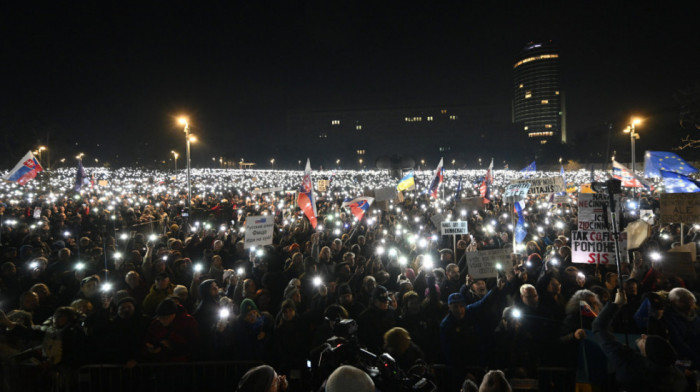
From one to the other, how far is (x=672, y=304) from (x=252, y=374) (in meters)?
4.34

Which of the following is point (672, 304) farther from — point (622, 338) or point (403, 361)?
point (403, 361)

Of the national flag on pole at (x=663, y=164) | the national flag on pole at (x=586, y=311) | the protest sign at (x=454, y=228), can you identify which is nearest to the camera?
the national flag on pole at (x=586, y=311)

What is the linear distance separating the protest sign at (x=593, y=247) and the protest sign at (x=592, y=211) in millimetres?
126

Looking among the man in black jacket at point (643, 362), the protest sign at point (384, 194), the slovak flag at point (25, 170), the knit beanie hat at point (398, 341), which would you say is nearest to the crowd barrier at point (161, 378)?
the knit beanie hat at point (398, 341)

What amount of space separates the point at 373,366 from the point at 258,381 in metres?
0.89

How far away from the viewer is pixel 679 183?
10367 millimetres

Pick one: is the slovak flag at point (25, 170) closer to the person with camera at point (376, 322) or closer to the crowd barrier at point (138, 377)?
the crowd barrier at point (138, 377)

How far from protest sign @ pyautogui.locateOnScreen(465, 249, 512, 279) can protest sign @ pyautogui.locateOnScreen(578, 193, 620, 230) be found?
1372 mm

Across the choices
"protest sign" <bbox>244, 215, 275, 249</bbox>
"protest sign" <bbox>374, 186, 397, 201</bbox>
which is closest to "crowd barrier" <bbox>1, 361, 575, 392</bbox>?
"protest sign" <bbox>244, 215, 275, 249</bbox>

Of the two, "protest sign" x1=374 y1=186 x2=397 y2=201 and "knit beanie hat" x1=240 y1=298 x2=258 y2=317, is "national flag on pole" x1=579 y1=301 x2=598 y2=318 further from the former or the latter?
"protest sign" x1=374 y1=186 x2=397 y2=201

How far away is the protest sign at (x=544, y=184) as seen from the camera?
9734 mm

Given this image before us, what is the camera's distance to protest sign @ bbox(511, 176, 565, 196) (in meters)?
9.73

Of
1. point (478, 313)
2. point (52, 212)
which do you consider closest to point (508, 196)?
point (478, 313)

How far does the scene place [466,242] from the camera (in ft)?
32.7
